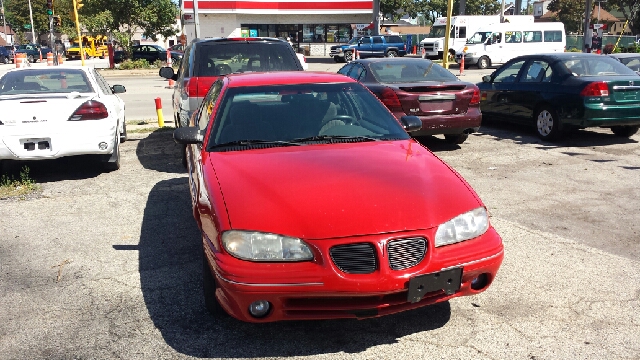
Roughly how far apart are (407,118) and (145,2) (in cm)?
2990

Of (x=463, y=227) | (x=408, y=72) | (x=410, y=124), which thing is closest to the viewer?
A: (x=463, y=227)

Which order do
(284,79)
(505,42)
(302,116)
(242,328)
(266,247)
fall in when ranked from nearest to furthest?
(266,247)
(242,328)
(302,116)
(284,79)
(505,42)

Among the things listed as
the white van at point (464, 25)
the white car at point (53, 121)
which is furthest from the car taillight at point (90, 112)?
the white van at point (464, 25)

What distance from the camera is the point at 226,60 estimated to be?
27.6 feet

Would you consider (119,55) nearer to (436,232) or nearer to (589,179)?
(589,179)

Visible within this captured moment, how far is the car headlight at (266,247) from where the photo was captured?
3.21 metres

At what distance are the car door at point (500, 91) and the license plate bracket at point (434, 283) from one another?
8139 millimetres

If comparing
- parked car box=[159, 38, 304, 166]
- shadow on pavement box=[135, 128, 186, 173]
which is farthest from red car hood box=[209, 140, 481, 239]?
shadow on pavement box=[135, 128, 186, 173]

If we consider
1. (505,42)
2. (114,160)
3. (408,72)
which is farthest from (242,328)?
(505,42)

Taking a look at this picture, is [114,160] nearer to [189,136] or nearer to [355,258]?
[189,136]

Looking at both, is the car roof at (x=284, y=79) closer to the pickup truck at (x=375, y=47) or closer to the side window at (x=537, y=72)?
the side window at (x=537, y=72)

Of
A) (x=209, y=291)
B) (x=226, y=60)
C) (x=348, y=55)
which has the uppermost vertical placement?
(x=226, y=60)

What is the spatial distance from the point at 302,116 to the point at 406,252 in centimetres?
185

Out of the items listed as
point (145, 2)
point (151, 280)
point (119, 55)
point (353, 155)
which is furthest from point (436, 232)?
point (119, 55)
